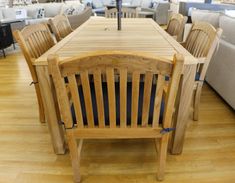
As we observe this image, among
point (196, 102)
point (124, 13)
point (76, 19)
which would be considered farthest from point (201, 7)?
point (196, 102)

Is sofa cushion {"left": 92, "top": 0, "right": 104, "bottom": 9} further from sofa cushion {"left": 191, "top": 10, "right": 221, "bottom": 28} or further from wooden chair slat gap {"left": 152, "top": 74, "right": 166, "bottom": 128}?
wooden chair slat gap {"left": 152, "top": 74, "right": 166, "bottom": 128}

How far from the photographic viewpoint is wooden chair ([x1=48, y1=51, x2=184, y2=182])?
38.3 inches

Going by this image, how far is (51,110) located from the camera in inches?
59.0

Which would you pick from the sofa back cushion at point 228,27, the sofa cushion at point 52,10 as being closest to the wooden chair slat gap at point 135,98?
the sofa back cushion at point 228,27

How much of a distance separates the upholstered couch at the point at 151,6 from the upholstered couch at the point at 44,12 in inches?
50.1

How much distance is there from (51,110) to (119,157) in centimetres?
61

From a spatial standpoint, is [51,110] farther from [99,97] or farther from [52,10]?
[52,10]

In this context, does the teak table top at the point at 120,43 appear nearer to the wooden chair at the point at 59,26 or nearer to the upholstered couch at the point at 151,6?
the wooden chair at the point at 59,26

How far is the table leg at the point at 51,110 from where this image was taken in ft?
4.53

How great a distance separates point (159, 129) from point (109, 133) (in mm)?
281

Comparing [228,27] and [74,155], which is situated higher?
[228,27]

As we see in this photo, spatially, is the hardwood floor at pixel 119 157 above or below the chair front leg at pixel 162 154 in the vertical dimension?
below

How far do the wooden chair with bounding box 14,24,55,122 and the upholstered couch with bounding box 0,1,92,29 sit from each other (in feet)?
10.3

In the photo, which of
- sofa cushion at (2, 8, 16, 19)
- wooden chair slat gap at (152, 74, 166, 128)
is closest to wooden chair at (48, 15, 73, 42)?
wooden chair slat gap at (152, 74, 166, 128)
